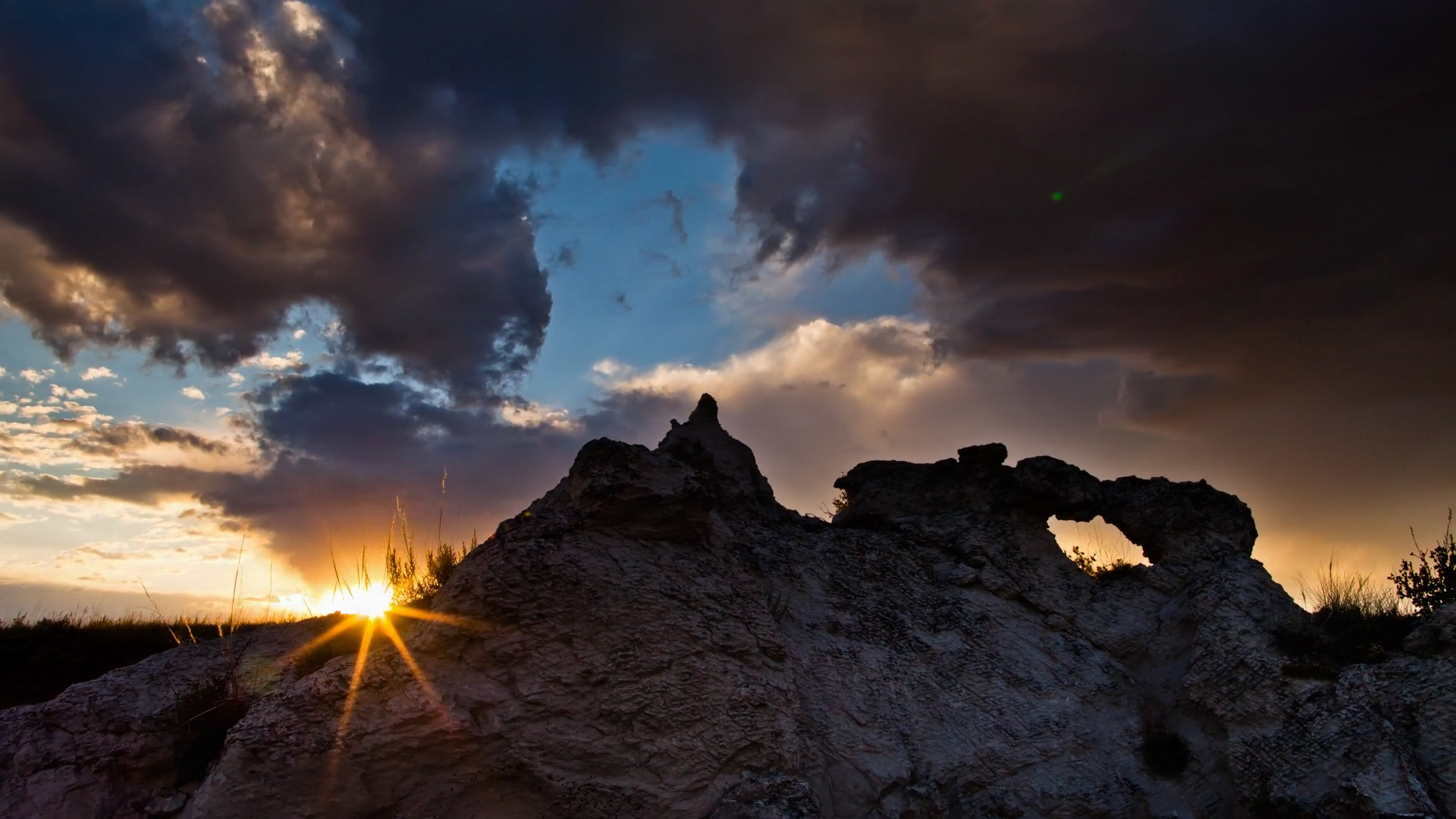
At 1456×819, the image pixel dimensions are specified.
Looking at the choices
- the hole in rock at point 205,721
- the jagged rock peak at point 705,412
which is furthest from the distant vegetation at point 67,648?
the jagged rock peak at point 705,412

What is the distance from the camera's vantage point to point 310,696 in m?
8.17

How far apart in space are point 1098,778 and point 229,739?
913 centimetres

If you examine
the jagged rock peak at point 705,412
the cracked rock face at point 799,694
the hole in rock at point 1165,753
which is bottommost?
the hole in rock at point 1165,753

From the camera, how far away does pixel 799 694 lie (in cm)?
953

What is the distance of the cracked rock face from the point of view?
803 centimetres

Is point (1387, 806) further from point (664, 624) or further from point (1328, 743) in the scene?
point (664, 624)

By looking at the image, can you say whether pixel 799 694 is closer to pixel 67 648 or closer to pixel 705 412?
pixel 705 412

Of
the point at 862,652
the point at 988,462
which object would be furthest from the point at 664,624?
the point at 988,462

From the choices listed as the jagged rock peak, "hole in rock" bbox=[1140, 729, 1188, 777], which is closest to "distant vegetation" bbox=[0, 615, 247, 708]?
the jagged rock peak

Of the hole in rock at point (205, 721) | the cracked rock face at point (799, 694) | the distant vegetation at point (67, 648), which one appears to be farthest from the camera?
the distant vegetation at point (67, 648)

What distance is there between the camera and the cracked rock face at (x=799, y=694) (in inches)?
316

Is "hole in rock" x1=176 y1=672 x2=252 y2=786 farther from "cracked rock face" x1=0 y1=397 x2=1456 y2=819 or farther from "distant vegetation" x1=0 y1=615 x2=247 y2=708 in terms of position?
"distant vegetation" x1=0 y1=615 x2=247 y2=708

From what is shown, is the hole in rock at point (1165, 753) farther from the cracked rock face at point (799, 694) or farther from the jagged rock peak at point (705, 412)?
the jagged rock peak at point (705, 412)

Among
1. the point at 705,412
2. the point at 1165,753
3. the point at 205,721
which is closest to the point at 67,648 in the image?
the point at 205,721
